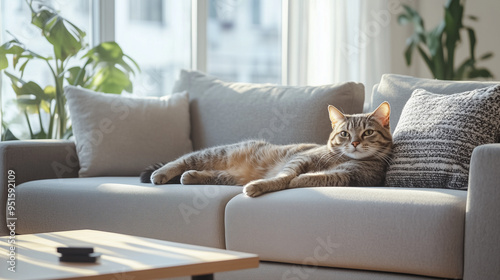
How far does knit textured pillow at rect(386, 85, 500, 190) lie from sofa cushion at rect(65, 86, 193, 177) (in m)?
1.18

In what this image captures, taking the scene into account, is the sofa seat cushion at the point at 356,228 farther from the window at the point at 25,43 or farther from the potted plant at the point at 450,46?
the potted plant at the point at 450,46

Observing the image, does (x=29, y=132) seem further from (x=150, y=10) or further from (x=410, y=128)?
(x=410, y=128)

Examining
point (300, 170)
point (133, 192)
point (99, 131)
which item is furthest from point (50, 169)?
point (300, 170)

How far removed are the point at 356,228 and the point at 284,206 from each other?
0.88ft

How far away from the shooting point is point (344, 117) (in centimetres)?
268

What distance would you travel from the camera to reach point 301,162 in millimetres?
2652

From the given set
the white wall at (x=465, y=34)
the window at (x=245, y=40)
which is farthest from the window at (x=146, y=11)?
the white wall at (x=465, y=34)

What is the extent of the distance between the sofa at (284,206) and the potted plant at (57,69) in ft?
1.54

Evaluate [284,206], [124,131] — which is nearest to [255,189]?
[284,206]

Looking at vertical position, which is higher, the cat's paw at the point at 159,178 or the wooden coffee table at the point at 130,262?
the wooden coffee table at the point at 130,262

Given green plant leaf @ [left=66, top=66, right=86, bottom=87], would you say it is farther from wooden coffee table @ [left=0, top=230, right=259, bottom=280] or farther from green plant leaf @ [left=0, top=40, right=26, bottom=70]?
wooden coffee table @ [left=0, top=230, right=259, bottom=280]

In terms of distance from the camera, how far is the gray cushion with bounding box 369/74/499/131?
2760 mm

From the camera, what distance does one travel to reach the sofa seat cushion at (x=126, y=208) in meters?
2.44

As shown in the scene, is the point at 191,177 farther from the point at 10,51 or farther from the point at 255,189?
the point at 10,51
